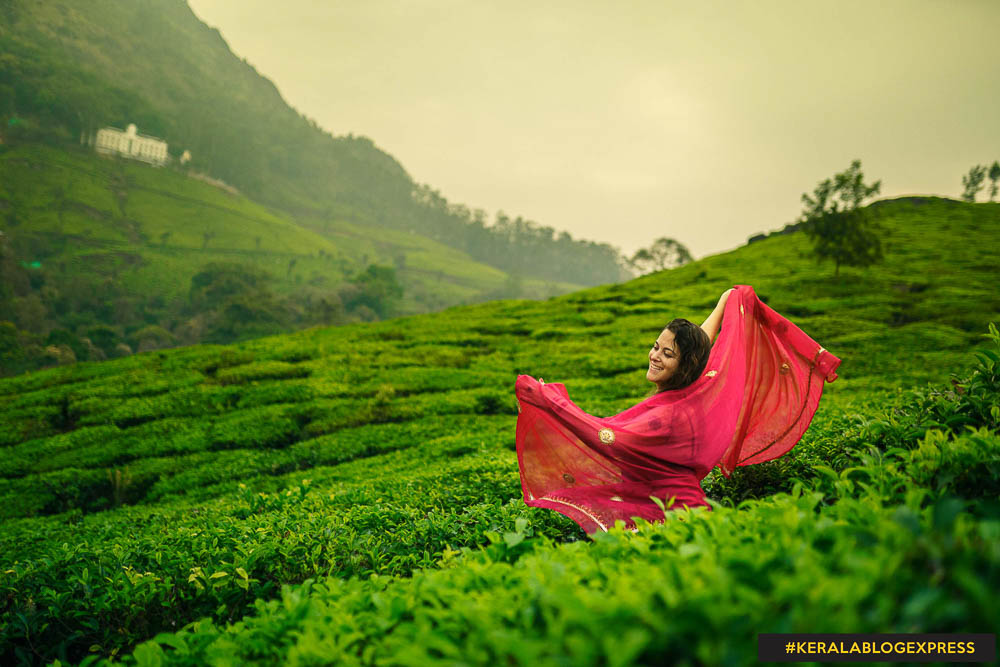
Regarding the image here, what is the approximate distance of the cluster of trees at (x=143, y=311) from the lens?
168 feet

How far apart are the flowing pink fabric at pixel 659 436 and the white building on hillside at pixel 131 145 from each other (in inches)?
4697

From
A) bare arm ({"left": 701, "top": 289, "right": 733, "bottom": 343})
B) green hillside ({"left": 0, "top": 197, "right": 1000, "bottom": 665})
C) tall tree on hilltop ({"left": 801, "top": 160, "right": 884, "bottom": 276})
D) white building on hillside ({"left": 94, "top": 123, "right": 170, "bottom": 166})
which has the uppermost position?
white building on hillside ({"left": 94, "top": 123, "right": 170, "bottom": 166})

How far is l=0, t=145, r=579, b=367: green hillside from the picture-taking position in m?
60.0

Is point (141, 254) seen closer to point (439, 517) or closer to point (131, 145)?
point (131, 145)

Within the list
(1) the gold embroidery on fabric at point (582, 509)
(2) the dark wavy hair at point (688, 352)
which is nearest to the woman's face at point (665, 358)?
(2) the dark wavy hair at point (688, 352)

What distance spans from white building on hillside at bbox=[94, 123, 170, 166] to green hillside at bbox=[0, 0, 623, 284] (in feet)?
6.63

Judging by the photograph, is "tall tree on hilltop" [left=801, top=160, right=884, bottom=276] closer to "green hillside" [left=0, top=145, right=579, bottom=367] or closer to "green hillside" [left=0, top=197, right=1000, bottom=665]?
"green hillside" [left=0, top=197, right=1000, bottom=665]

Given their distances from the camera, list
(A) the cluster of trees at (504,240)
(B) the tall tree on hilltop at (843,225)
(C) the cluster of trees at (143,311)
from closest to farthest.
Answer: (B) the tall tree on hilltop at (843,225), (C) the cluster of trees at (143,311), (A) the cluster of trees at (504,240)

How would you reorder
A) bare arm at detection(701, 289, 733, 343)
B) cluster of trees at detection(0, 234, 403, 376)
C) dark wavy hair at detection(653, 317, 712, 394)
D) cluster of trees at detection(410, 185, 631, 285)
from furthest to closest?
cluster of trees at detection(410, 185, 631, 285) → cluster of trees at detection(0, 234, 403, 376) → bare arm at detection(701, 289, 733, 343) → dark wavy hair at detection(653, 317, 712, 394)

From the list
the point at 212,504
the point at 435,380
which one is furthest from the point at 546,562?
the point at 435,380

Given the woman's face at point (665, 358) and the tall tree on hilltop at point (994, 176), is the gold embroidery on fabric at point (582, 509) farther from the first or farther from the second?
the tall tree on hilltop at point (994, 176)

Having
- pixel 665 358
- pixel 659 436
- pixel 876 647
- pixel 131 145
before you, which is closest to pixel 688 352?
pixel 665 358

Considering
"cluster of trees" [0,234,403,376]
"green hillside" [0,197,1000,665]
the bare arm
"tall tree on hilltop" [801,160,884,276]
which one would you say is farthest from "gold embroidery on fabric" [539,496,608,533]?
"cluster of trees" [0,234,403,376]

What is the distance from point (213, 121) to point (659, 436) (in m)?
159
